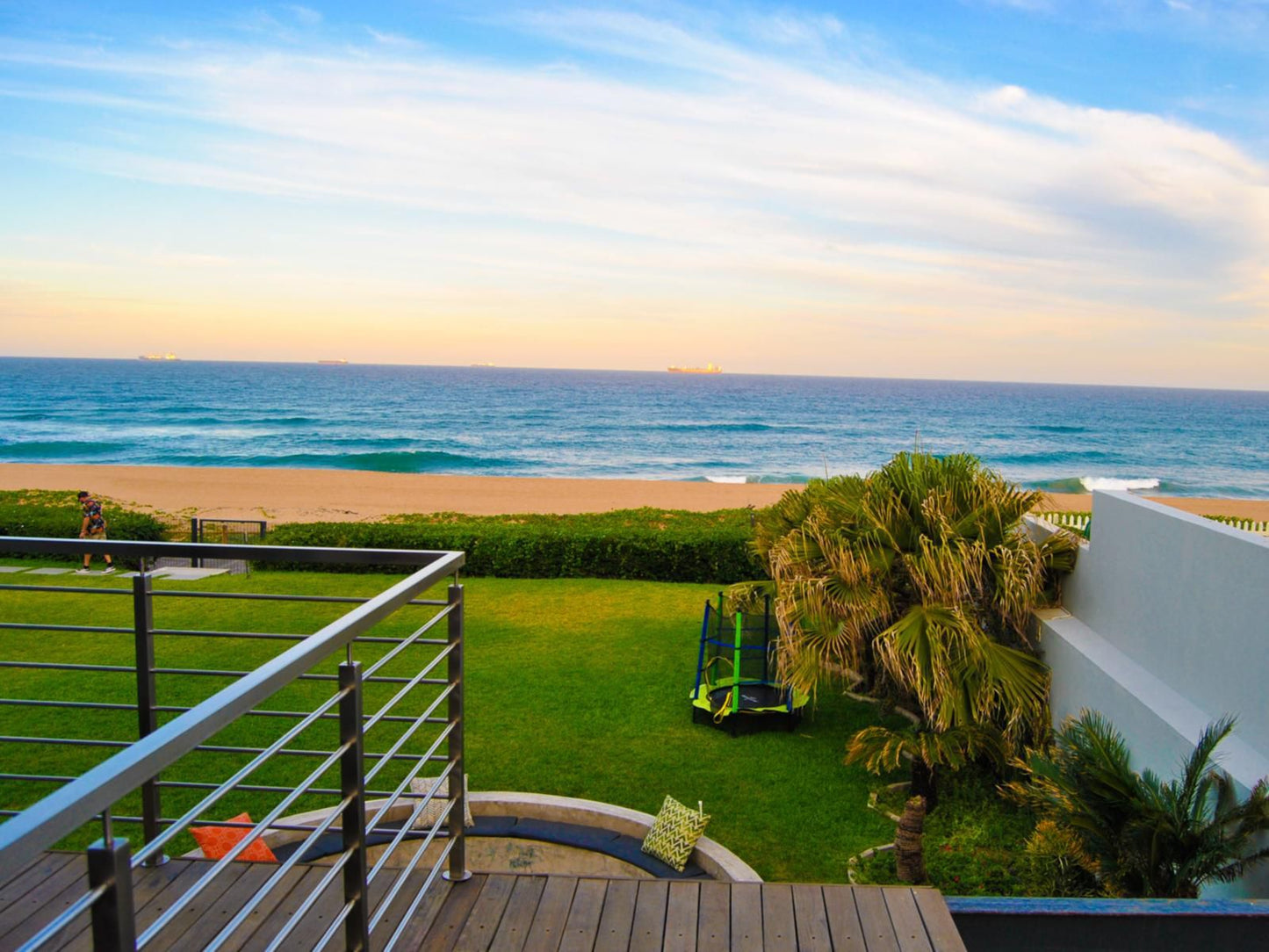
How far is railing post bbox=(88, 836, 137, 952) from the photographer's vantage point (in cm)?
125

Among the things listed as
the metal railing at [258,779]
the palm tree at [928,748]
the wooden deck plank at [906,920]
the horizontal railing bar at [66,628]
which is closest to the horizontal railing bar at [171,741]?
the metal railing at [258,779]

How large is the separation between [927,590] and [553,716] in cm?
407

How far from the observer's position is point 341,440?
52.8 m

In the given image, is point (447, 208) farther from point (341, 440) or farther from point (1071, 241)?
point (1071, 241)

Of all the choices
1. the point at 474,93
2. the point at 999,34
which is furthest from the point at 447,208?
the point at 999,34

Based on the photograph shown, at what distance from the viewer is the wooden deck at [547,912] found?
2.94m

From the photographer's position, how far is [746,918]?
325 cm

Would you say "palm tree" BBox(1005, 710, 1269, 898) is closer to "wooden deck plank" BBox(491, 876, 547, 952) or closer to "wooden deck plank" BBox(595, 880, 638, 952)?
"wooden deck plank" BBox(595, 880, 638, 952)

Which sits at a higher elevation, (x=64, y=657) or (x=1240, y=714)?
(x=1240, y=714)

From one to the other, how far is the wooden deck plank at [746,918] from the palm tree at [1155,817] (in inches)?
98.8

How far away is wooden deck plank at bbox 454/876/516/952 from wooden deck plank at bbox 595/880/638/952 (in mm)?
356

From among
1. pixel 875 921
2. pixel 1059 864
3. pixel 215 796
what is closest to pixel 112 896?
pixel 215 796

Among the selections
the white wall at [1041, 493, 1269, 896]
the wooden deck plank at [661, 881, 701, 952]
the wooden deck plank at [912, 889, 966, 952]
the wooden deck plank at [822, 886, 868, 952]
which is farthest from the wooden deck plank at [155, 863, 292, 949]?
the white wall at [1041, 493, 1269, 896]

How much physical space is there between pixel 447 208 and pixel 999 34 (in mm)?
25857
